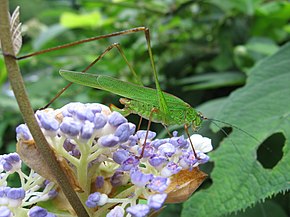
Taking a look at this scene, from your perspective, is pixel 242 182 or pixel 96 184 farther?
pixel 242 182

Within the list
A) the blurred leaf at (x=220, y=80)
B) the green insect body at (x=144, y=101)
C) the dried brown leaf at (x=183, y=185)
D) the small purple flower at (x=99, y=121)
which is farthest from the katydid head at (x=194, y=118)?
the blurred leaf at (x=220, y=80)

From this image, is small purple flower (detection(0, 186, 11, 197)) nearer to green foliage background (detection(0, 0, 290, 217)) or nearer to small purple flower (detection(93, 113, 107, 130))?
small purple flower (detection(93, 113, 107, 130))

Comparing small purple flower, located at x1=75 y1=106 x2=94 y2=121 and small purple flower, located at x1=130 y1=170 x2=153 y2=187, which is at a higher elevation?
small purple flower, located at x1=75 y1=106 x2=94 y2=121

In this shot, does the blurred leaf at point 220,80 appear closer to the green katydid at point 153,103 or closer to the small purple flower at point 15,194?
the green katydid at point 153,103

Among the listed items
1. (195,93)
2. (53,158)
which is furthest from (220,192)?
(195,93)

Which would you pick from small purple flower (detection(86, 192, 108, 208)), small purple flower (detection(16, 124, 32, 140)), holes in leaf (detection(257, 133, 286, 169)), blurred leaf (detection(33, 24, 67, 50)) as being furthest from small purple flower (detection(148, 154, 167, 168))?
blurred leaf (detection(33, 24, 67, 50))

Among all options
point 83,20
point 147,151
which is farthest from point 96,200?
point 83,20

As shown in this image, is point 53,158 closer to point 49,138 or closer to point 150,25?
point 49,138
